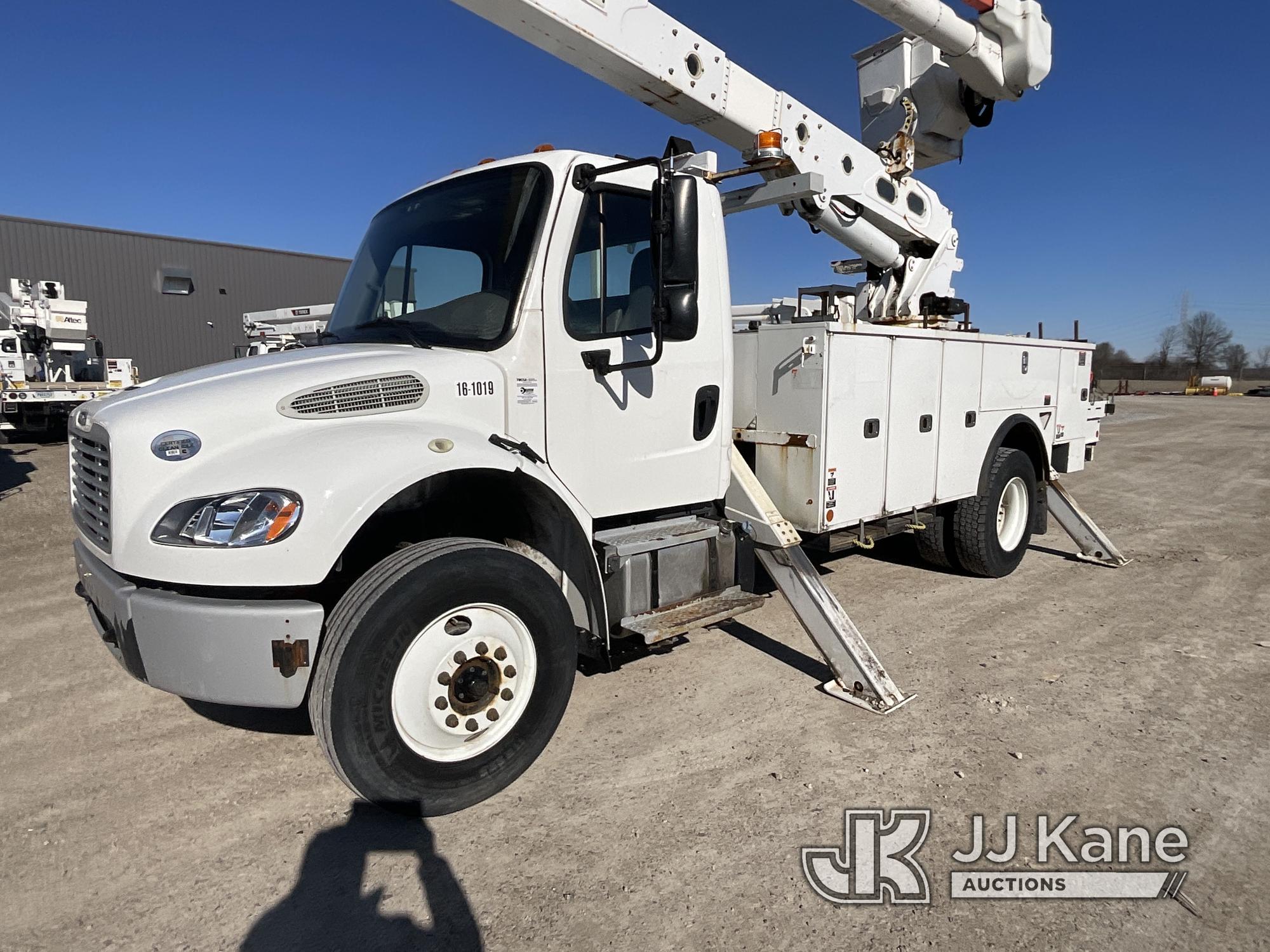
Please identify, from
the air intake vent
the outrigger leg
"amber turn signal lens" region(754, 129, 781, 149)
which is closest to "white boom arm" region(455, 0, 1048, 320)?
"amber turn signal lens" region(754, 129, 781, 149)

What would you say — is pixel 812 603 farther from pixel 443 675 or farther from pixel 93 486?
pixel 93 486

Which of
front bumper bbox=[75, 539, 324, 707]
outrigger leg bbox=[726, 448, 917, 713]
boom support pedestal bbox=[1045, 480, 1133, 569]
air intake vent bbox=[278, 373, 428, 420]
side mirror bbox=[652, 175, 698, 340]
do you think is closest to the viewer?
front bumper bbox=[75, 539, 324, 707]

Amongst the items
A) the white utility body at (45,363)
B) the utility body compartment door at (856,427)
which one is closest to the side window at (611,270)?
the utility body compartment door at (856,427)

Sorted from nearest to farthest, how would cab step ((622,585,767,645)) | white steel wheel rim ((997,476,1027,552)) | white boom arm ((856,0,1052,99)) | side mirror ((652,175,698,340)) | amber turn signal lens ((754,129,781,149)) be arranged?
side mirror ((652,175,698,340))
cab step ((622,585,767,645))
amber turn signal lens ((754,129,781,149))
white boom arm ((856,0,1052,99))
white steel wheel rim ((997,476,1027,552))

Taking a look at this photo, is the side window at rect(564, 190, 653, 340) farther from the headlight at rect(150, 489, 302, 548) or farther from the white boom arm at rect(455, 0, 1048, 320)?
the headlight at rect(150, 489, 302, 548)

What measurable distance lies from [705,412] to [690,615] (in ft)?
3.52

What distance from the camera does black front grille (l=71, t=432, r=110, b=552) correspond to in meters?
2.74

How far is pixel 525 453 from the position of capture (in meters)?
3.27

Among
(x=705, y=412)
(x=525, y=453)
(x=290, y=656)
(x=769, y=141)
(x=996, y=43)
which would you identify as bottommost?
(x=290, y=656)

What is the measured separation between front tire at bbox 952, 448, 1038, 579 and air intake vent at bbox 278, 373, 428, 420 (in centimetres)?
466

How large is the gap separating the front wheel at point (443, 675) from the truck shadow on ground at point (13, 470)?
977 centimetres

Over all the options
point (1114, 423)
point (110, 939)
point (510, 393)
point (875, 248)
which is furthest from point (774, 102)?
point (1114, 423)

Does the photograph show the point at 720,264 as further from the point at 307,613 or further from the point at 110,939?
the point at 110,939

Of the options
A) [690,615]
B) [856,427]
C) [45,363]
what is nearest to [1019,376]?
[856,427]
